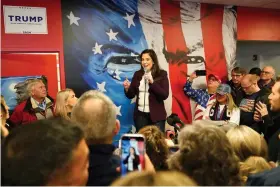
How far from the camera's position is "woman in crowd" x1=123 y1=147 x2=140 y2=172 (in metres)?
1.27

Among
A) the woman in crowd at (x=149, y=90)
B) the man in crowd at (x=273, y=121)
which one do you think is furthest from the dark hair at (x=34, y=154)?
the woman in crowd at (x=149, y=90)

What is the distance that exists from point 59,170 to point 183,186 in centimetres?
40

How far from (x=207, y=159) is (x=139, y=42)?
12.9 ft

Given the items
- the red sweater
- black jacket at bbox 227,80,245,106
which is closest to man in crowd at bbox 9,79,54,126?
the red sweater

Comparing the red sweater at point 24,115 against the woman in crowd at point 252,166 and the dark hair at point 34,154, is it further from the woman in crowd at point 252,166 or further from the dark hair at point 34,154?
the dark hair at point 34,154

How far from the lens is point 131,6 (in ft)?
16.4

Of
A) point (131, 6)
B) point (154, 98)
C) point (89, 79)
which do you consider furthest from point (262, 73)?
point (89, 79)

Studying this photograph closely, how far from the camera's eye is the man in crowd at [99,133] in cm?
131

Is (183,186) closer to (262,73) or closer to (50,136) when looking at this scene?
(50,136)

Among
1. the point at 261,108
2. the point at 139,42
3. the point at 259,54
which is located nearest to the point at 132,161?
the point at 261,108

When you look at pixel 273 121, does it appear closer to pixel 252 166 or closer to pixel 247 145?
pixel 247 145

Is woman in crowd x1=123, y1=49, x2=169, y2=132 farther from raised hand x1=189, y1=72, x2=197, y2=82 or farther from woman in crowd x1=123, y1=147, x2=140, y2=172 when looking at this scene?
woman in crowd x1=123, y1=147, x2=140, y2=172

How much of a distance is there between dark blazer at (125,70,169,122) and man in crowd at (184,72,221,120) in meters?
1.00

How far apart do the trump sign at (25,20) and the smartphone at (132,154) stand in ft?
11.4
